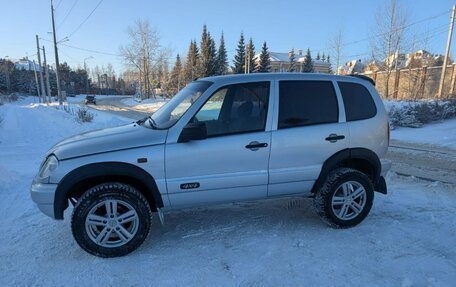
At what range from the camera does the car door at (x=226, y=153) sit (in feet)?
12.3

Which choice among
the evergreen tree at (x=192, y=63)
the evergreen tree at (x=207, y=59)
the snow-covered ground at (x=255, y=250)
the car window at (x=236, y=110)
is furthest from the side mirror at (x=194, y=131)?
the evergreen tree at (x=192, y=63)

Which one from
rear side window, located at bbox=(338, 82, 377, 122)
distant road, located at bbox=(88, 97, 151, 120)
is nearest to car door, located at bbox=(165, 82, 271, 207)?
rear side window, located at bbox=(338, 82, 377, 122)

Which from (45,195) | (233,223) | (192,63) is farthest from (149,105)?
(45,195)

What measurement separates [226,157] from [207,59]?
48834 millimetres

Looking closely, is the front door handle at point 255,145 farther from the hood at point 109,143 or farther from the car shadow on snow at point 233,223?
the car shadow on snow at point 233,223

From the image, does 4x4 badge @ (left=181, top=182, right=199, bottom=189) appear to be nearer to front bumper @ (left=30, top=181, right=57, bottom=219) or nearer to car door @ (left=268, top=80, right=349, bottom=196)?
car door @ (left=268, top=80, right=349, bottom=196)

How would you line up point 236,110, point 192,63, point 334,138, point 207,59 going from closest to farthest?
point 236,110 → point 334,138 → point 207,59 → point 192,63

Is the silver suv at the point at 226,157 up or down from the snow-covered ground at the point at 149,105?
up

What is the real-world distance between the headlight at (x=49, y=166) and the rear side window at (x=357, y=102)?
3.41 metres

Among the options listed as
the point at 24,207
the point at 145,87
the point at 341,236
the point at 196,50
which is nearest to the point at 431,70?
the point at 341,236

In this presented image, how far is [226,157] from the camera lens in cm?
382

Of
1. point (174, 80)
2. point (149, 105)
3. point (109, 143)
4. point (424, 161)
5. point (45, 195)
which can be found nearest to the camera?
point (45, 195)

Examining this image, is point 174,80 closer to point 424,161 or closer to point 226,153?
point 424,161

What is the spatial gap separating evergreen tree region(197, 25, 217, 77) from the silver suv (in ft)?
154
